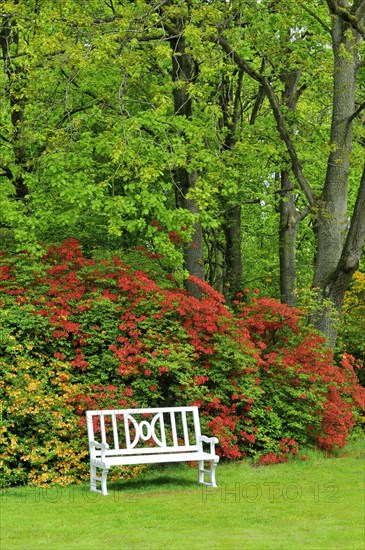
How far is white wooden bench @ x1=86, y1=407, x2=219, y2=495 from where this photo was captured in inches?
394

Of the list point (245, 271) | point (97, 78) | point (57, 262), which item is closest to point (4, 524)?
point (57, 262)

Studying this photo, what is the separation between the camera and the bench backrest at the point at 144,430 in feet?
33.7

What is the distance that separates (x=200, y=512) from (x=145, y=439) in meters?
1.96

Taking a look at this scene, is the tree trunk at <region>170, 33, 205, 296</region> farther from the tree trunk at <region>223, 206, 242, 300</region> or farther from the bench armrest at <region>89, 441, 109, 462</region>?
the bench armrest at <region>89, 441, 109, 462</region>

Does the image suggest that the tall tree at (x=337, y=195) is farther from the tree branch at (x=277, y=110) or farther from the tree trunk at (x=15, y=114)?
the tree trunk at (x=15, y=114)

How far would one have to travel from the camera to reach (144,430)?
11523 mm

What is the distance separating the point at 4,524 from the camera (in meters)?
8.19

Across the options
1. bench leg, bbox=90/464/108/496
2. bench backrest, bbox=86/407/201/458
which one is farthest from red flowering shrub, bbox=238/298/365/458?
bench leg, bbox=90/464/108/496

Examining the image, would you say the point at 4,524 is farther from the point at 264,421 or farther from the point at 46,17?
the point at 46,17

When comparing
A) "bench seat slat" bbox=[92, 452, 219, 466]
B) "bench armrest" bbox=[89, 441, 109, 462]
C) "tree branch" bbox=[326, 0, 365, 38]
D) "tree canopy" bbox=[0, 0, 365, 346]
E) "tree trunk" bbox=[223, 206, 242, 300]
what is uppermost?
"tree branch" bbox=[326, 0, 365, 38]

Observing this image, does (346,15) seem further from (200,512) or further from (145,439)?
(200,512)

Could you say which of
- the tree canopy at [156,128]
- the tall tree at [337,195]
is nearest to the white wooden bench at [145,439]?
the tree canopy at [156,128]

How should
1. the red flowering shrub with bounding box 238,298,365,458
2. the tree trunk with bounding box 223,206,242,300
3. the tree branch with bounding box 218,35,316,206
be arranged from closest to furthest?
the red flowering shrub with bounding box 238,298,365,458 < the tree branch with bounding box 218,35,316,206 < the tree trunk with bounding box 223,206,242,300

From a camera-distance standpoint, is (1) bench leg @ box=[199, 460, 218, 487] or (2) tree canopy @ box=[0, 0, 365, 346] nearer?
(1) bench leg @ box=[199, 460, 218, 487]
